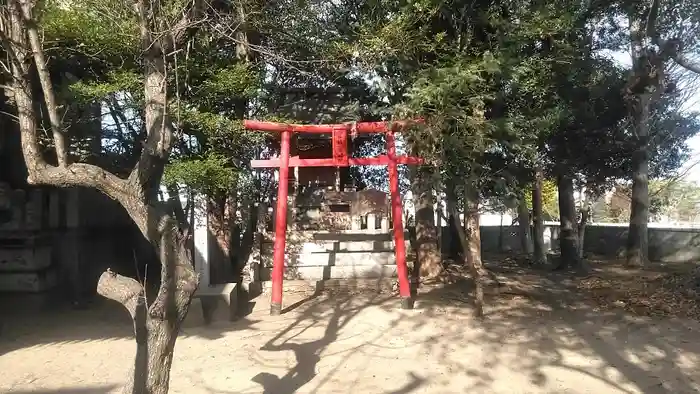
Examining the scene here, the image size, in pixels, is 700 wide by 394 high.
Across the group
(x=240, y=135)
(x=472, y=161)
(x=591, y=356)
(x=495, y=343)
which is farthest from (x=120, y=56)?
(x=591, y=356)

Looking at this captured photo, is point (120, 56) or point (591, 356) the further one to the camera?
point (120, 56)

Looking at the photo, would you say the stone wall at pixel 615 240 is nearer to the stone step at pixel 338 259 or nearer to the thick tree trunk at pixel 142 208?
the stone step at pixel 338 259

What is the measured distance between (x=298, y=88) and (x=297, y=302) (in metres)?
4.26

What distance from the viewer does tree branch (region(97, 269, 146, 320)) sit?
146 inches

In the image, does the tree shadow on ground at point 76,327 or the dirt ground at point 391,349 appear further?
the tree shadow on ground at point 76,327

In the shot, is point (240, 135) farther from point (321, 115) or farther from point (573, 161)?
point (573, 161)

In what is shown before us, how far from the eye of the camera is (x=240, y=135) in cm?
950

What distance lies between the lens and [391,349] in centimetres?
737

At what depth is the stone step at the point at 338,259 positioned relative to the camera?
429 inches

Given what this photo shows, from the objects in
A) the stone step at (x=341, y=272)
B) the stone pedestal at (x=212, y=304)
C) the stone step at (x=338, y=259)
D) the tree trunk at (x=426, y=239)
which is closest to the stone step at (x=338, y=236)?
the stone step at (x=338, y=259)

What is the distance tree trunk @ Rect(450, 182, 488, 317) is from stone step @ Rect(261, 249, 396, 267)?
1.52 metres

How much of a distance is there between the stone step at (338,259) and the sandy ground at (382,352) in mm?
1462

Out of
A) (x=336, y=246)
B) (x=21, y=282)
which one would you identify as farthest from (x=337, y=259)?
(x=21, y=282)

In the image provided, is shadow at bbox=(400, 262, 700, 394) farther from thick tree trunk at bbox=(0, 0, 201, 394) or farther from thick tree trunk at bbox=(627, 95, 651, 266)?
thick tree trunk at bbox=(627, 95, 651, 266)
